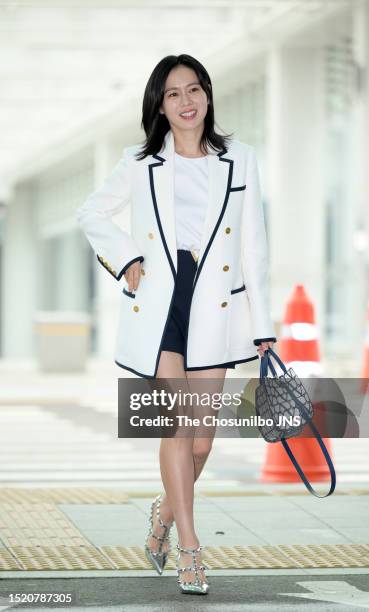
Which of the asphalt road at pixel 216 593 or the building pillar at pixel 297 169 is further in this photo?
the building pillar at pixel 297 169

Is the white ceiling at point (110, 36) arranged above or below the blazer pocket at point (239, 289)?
above

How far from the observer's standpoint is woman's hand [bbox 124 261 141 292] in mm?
4746

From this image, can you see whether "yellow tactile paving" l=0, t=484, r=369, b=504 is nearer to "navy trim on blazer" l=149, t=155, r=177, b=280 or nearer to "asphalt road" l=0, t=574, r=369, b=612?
"asphalt road" l=0, t=574, r=369, b=612

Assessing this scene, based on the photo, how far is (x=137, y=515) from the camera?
253 inches

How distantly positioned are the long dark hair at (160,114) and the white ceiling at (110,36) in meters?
14.9

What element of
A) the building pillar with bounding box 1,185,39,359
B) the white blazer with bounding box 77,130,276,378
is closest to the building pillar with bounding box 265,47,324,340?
the white blazer with bounding box 77,130,276,378

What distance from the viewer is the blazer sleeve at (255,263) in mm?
4812

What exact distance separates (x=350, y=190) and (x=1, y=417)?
17627 millimetres

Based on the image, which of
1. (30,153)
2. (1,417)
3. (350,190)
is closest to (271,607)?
(1,417)

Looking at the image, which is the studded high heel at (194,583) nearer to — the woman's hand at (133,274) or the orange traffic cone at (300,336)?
the woman's hand at (133,274)

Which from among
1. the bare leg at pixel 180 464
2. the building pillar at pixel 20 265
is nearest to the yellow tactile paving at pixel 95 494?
the bare leg at pixel 180 464

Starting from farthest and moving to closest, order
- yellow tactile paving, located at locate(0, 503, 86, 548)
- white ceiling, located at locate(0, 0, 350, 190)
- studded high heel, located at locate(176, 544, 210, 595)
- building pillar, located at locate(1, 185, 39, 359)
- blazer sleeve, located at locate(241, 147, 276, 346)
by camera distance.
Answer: building pillar, located at locate(1, 185, 39, 359) < white ceiling, located at locate(0, 0, 350, 190) < yellow tactile paving, located at locate(0, 503, 86, 548) < blazer sleeve, located at locate(241, 147, 276, 346) < studded high heel, located at locate(176, 544, 210, 595)

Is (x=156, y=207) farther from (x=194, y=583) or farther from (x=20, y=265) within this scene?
(x=20, y=265)

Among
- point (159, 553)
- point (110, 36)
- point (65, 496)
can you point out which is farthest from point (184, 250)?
point (110, 36)
